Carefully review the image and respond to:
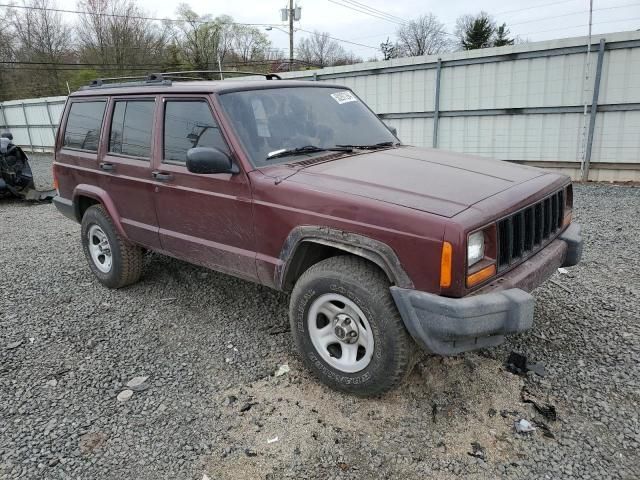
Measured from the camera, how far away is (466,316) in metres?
2.38

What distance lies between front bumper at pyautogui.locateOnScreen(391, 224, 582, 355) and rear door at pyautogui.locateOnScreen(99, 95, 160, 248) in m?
2.45

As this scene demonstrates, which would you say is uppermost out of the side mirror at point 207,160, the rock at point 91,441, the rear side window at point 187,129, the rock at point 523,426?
the rear side window at point 187,129

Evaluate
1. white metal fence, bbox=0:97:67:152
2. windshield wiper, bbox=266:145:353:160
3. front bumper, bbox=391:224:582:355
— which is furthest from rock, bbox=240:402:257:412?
white metal fence, bbox=0:97:67:152

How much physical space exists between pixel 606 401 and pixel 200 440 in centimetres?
239

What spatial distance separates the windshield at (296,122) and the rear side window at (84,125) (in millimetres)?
1864

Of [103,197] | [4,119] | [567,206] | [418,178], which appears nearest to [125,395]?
[103,197]

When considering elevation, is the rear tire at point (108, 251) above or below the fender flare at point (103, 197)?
below

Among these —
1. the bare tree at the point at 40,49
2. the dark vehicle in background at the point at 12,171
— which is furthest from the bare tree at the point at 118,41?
the dark vehicle in background at the point at 12,171

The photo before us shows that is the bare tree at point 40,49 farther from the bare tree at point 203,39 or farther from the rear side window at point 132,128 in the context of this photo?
the rear side window at point 132,128

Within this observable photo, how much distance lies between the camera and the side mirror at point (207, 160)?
3088 millimetres

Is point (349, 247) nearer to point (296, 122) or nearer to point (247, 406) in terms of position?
point (247, 406)

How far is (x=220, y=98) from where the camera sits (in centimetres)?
342

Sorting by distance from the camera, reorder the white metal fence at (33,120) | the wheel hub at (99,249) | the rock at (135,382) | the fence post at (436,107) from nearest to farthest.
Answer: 1. the rock at (135,382)
2. the wheel hub at (99,249)
3. the fence post at (436,107)
4. the white metal fence at (33,120)

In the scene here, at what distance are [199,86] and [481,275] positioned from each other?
2.52 metres
